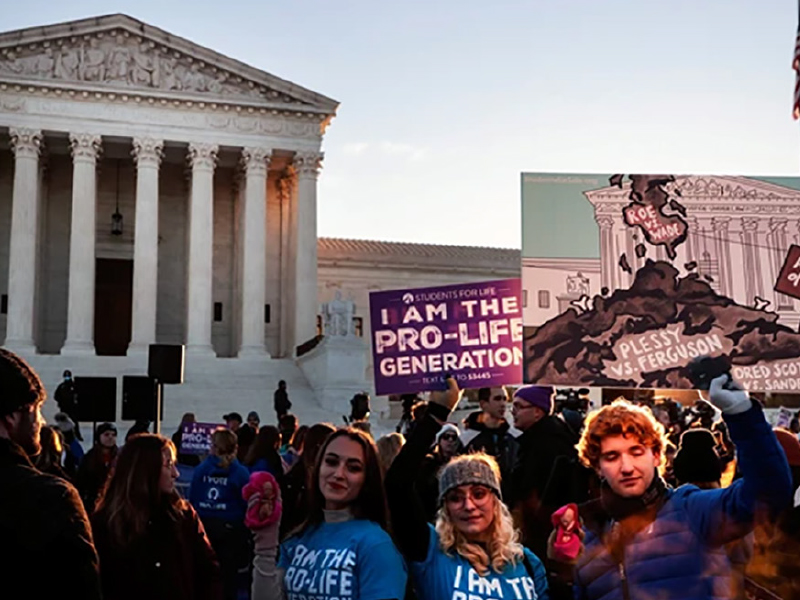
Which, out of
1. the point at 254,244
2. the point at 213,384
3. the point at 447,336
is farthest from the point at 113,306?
the point at 447,336

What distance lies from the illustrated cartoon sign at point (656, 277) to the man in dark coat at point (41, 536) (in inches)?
325

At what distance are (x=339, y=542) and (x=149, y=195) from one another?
34807mm

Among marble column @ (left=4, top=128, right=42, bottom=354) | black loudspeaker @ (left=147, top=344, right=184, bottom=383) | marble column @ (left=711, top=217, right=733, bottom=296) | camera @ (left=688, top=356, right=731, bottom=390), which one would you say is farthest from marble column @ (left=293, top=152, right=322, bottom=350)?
camera @ (left=688, top=356, right=731, bottom=390)

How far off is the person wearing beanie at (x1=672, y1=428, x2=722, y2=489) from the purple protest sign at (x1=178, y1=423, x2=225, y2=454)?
908cm

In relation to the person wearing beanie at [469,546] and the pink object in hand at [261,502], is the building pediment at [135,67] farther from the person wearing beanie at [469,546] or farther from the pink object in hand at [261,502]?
the person wearing beanie at [469,546]

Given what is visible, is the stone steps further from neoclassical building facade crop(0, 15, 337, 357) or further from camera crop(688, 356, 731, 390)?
camera crop(688, 356, 731, 390)

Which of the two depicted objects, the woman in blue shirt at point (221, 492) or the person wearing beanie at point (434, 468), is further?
the woman in blue shirt at point (221, 492)

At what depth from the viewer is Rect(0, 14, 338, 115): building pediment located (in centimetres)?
3628

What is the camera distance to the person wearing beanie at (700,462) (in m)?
4.64

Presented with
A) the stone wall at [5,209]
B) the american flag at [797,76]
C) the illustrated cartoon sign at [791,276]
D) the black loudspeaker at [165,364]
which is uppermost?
the stone wall at [5,209]

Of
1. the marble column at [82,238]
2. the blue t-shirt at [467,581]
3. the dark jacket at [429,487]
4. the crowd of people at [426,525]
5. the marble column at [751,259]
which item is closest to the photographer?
the crowd of people at [426,525]

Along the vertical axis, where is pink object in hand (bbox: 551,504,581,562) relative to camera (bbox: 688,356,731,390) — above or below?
below

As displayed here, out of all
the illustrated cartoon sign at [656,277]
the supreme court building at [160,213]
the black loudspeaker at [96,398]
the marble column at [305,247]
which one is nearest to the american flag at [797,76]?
the illustrated cartoon sign at [656,277]

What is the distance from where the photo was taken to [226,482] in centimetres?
848
